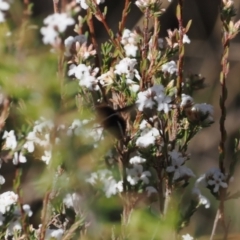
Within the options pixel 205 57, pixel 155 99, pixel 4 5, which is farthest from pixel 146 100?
pixel 205 57

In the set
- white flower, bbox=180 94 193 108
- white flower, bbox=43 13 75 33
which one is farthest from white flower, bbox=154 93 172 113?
white flower, bbox=43 13 75 33

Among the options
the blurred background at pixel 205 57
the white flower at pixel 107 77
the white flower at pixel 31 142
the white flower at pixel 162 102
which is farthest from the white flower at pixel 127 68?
the blurred background at pixel 205 57

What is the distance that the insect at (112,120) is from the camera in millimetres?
1142

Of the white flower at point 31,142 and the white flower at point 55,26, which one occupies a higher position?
the white flower at point 55,26

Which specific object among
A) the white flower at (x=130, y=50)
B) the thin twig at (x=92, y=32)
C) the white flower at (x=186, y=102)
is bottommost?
the white flower at (x=186, y=102)

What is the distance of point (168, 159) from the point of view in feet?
4.14

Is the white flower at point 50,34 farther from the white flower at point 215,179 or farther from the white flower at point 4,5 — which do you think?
the white flower at point 215,179

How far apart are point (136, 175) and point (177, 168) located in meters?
0.08

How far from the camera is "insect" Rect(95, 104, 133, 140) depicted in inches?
44.9

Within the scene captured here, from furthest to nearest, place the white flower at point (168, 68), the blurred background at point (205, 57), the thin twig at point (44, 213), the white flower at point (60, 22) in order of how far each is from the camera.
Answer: the blurred background at point (205, 57)
the white flower at point (168, 68)
the thin twig at point (44, 213)
the white flower at point (60, 22)

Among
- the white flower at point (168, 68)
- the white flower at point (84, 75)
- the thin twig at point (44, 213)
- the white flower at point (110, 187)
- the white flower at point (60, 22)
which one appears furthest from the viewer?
the white flower at point (168, 68)

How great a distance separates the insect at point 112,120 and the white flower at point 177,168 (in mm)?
110

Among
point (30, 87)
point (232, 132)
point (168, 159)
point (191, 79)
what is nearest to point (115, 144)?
point (168, 159)

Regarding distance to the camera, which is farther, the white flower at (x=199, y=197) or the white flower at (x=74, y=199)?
the white flower at (x=199, y=197)
